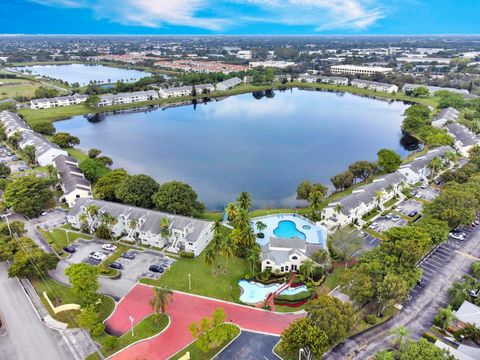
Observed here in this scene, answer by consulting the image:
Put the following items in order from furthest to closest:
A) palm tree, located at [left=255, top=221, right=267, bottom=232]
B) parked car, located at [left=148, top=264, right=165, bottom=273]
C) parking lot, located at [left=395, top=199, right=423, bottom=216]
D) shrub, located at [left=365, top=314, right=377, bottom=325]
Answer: parking lot, located at [left=395, top=199, right=423, bottom=216] → palm tree, located at [left=255, top=221, right=267, bottom=232] → parked car, located at [left=148, top=264, right=165, bottom=273] → shrub, located at [left=365, top=314, right=377, bottom=325]

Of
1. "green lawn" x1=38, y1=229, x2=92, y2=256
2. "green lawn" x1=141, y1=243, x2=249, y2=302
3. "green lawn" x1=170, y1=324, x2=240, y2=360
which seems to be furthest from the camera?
"green lawn" x1=38, y1=229, x2=92, y2=256

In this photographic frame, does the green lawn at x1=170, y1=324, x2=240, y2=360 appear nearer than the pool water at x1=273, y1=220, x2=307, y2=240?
Yes

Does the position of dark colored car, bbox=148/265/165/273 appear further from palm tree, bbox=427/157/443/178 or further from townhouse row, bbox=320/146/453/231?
palm tree, bbox=427/157/443/178

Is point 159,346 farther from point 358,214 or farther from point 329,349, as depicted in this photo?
point 358,214

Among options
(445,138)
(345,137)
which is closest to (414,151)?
(445,138)

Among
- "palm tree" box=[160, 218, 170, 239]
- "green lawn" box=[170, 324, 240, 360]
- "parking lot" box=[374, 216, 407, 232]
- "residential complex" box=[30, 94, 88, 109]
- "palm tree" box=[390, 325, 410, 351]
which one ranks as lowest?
"green lawn" box=[170, 324, 240, 360]

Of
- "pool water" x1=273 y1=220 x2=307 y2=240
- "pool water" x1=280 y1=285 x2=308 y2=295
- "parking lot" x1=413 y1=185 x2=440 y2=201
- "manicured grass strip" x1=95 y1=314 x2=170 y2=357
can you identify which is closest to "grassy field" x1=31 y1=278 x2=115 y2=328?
"manicured grass strip" x1=95 y1=314 x2=170 y2=357

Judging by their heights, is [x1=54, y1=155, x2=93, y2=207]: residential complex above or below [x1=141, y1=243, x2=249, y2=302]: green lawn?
above
